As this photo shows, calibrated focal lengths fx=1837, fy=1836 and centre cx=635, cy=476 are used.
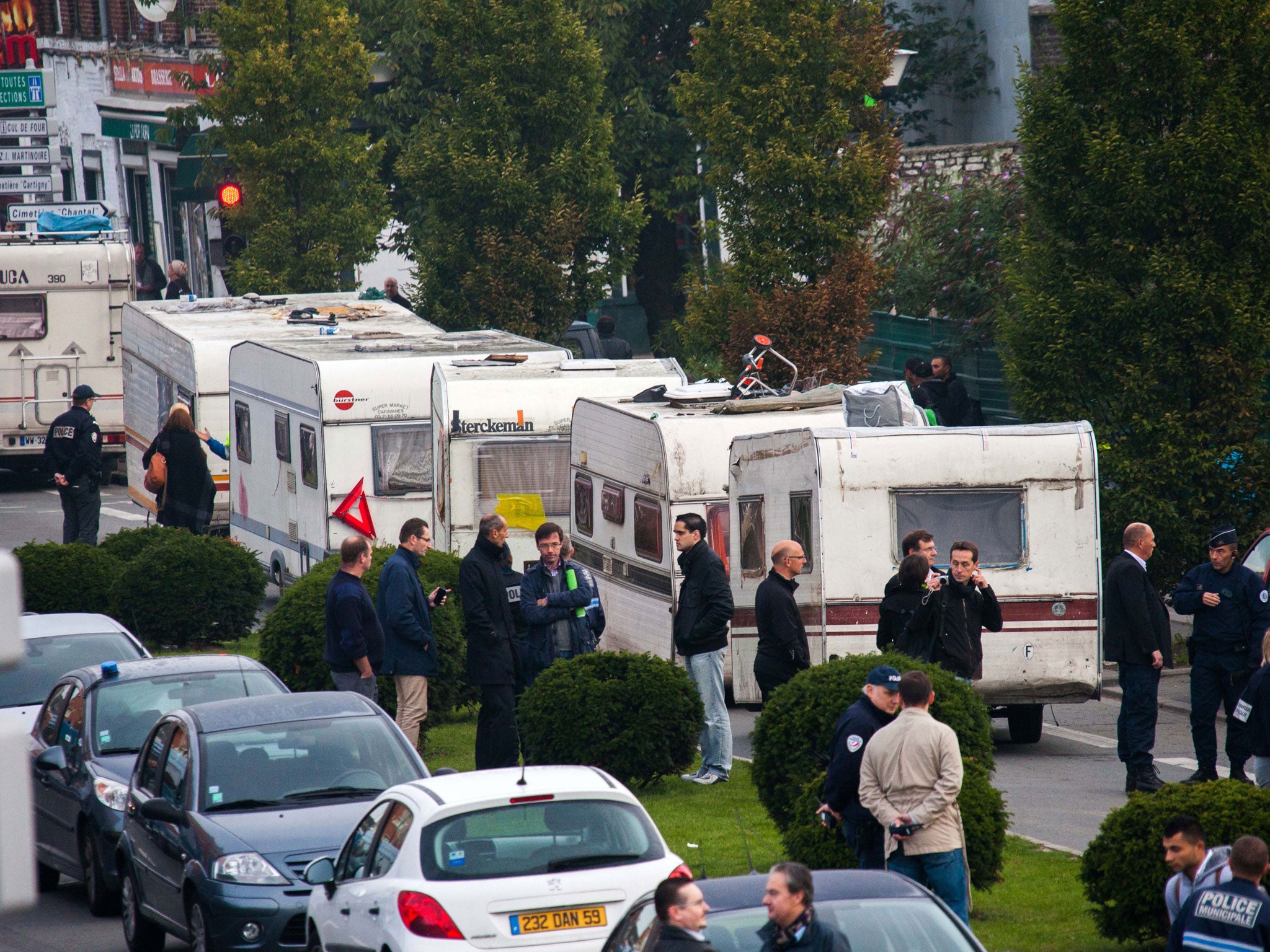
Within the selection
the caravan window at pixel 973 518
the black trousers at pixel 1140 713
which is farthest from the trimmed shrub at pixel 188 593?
the black trousers at pixel 1140 713

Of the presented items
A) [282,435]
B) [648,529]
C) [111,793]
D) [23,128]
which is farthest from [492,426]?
[23,128]

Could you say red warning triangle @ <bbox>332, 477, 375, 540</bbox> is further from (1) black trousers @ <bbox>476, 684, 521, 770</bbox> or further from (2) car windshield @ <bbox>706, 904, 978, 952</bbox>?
(2) car windshield @ <bbox>706, 904, 978, 952</bbox>

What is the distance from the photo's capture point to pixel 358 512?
64.1 ft

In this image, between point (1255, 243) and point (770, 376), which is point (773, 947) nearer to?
point (1255, 243)

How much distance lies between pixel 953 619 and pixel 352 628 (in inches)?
159

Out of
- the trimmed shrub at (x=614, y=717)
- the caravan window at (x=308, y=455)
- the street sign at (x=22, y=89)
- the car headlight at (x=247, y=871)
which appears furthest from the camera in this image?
the street sign at (x=22, y=89)

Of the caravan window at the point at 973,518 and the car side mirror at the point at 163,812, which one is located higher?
the caravan window at the point at 973,518

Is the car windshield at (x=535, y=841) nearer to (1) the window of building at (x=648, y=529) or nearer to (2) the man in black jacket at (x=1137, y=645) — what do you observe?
(2) the man in black jacket at (x=1137, y=645)

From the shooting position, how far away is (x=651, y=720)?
12.5 metres

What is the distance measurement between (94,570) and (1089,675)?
10448mm

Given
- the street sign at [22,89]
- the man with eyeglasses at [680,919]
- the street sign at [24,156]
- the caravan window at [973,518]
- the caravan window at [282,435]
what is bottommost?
the man with eyeglasses at [680,919]

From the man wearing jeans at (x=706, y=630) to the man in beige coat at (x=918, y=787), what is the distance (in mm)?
4500

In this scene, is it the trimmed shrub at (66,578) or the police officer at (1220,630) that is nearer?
the police officer at (1220,630)

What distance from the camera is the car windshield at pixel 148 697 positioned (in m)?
11.9
